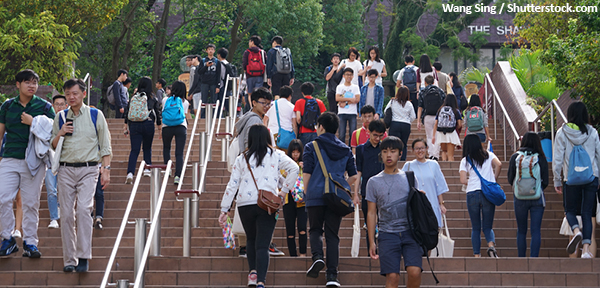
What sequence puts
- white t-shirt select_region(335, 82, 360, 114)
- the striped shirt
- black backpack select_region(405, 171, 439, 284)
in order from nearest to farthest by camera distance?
black backpack select_region(405, 171, 439, 284) < the striped shirt < white t-shirt select_region(335, 82, 360, 114)

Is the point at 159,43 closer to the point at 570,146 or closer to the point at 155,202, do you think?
the point at 155,202

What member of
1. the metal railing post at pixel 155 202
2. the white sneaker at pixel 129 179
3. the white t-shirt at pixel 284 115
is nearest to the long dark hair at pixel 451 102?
the white t-shirt at pixel 284 115

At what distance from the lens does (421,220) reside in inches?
255

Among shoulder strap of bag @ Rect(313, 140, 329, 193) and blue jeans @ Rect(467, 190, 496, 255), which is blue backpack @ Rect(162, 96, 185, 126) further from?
blue jeans @ Rect(467, 190, 496, 255)

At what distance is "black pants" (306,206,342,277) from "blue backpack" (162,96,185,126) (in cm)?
452

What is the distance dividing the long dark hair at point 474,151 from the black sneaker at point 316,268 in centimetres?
280

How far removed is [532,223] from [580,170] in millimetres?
873

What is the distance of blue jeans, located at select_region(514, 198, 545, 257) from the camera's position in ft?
28.5

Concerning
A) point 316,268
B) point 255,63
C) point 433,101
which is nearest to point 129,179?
point 255,63

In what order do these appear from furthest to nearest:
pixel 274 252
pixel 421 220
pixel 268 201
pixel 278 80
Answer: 1. pixel 278 80
2. pixel 274 252
3. pixel 268 201
4. pixel 421 220

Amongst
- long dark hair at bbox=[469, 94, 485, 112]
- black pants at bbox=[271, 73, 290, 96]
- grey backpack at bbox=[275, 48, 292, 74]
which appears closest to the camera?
long dark hair at bbox=[469, 94, 485, 112]

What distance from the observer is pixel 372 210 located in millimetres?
6691

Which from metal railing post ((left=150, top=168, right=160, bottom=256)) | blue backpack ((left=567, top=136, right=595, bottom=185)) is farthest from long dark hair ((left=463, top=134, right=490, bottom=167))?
metal railing post ((left=150, top=168, right=160, bottom=256))

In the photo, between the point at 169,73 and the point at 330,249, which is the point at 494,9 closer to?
the point at 169,73
